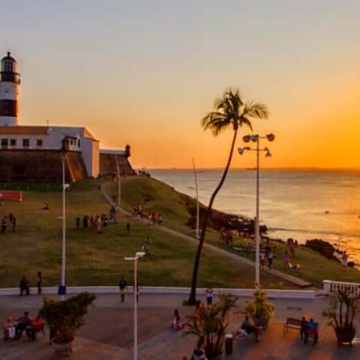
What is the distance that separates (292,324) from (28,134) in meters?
58.7

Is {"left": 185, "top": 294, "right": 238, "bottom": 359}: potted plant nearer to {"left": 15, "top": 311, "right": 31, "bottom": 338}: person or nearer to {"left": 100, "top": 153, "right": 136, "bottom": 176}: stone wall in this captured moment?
{"left": 15, "top": 311, "right": 31, "bottom": 338}: person

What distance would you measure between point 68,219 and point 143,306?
73.4 feet

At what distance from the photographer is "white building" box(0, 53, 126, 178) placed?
6912 centimetres

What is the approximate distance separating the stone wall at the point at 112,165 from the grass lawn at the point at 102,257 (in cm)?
4235

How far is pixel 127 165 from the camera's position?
93500mm

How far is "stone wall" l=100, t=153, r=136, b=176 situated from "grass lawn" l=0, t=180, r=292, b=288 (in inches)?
1667

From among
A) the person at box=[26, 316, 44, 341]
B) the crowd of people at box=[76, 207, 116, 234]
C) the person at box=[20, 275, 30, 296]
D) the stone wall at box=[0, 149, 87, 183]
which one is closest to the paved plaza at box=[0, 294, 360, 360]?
the person at box=[26, 316, 44, 341]

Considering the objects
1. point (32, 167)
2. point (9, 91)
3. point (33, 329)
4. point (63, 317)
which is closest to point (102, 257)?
point (33, 329)

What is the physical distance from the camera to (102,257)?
102 feet

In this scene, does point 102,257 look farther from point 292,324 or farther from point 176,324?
point 292,324

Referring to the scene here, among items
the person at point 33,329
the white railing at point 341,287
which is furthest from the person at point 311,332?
the person at point 33,329

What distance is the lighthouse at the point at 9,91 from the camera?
73.8 meters

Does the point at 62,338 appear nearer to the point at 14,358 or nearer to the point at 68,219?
the point at 14,358

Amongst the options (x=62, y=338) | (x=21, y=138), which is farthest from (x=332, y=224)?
(x=62, y=338)
